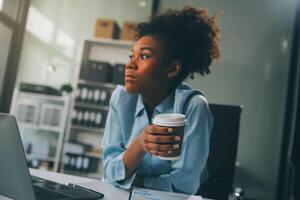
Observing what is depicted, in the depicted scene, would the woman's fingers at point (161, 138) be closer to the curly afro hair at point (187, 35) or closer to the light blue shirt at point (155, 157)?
the light blue shirt at point (155, 157)

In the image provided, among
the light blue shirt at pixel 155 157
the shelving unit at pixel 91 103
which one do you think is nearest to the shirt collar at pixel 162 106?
the light blue shirt at pixel 155 157

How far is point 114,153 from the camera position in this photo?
1186 millimetres

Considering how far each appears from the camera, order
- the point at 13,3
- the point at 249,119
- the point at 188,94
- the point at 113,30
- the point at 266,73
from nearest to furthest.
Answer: the point at 188,94
the point at 249,119
the point at 266,73
the point at 13,3
the point at 113,30

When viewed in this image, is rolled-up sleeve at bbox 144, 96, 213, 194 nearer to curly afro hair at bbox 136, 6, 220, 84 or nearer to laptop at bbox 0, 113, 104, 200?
curly afro hair at bbox 136, 6, 220, 84

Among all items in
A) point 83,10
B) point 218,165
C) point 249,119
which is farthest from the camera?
point 83,10

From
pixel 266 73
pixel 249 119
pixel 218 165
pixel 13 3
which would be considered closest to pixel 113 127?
pixel 218 165

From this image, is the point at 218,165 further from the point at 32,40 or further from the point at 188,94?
the point at 32,40

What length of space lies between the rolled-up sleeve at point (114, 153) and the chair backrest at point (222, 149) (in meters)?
0.38

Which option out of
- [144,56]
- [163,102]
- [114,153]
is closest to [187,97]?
[163,102]

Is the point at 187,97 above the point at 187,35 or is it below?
below

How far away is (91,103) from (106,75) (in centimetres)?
30

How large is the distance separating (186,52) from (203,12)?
20 cm

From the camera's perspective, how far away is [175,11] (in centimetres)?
129

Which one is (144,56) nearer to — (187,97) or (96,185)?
(187,97)
